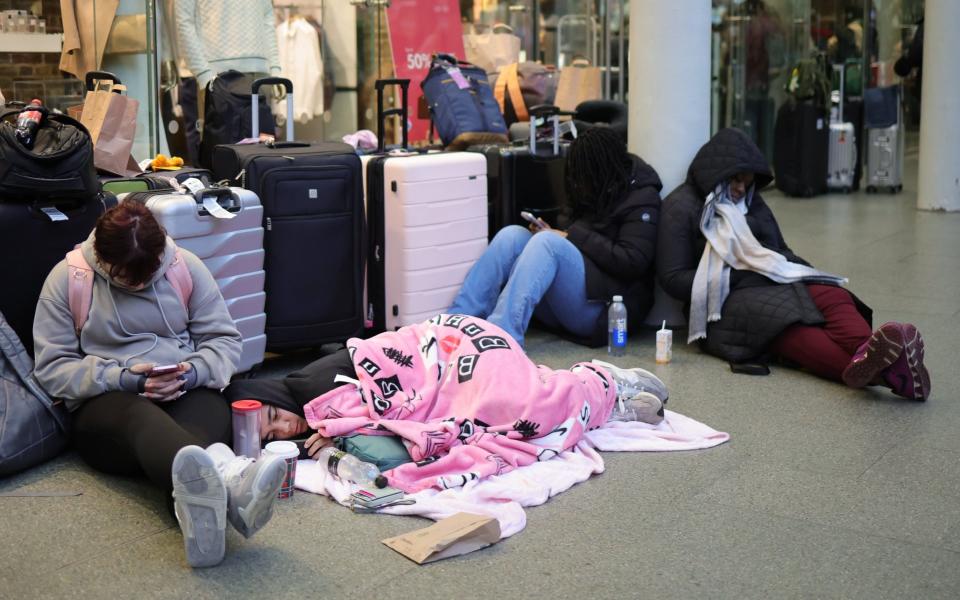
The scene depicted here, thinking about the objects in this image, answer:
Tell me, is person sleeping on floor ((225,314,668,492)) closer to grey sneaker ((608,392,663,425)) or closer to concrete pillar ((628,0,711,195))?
grey sneaker ((608,392,663,425))

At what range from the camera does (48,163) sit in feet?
12.6

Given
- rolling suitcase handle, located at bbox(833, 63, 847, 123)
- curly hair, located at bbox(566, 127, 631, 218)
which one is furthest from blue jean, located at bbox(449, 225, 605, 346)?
rolling suitcase handle, located at bbox(833, 63, 847, 123)

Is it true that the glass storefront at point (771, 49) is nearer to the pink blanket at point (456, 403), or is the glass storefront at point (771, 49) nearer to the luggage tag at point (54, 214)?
the pink blanket at point (456, 403)

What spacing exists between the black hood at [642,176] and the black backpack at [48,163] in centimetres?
244

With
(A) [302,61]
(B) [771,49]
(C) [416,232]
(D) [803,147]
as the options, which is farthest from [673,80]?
(B) [771,49]

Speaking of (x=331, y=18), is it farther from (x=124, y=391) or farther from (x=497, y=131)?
(x=124, y=391)

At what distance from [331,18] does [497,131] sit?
297 cm

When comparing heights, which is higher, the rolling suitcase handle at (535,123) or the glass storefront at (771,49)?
the glass storefront at (771,49)

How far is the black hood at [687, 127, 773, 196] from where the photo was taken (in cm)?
525

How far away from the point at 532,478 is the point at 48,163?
1.84m

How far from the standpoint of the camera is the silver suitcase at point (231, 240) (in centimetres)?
430

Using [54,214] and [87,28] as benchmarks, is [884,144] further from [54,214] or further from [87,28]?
[54,214]

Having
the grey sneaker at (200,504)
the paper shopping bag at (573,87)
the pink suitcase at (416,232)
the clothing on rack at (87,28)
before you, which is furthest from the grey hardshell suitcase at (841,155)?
the grey sneaker at (200,504)

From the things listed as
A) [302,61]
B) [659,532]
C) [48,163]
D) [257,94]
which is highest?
[302,61]
